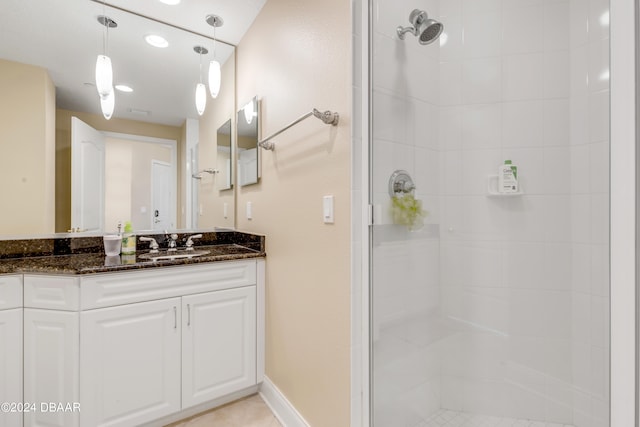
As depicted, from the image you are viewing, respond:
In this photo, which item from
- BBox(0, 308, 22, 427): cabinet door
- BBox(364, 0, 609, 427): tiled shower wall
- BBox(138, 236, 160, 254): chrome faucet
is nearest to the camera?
BBox(364, 0, 609, 427): tiled shower wall

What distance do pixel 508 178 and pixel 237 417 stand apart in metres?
1.80

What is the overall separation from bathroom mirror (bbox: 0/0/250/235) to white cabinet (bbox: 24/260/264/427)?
2.05 feet

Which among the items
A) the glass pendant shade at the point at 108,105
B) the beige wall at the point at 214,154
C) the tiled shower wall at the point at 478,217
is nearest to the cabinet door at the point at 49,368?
the beige wall at the point at 214,154

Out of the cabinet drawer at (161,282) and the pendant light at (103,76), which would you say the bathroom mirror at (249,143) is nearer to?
the cabinet drawer at (161,282)

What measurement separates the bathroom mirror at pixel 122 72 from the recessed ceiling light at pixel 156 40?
0.08 feet

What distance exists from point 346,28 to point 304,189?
2.29ft

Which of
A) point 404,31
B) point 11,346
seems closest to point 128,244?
point 11,346

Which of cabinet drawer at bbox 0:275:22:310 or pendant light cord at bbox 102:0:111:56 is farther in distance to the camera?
pendant light cord at bbox 102:0:111:56

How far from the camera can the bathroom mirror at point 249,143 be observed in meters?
1.93

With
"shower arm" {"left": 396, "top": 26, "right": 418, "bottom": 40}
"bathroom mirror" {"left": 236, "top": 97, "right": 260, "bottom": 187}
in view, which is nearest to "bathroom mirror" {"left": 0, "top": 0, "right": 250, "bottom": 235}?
"bathroom mirror" {"left": 236, "top": 97, "right": 260, "bottom": 187}

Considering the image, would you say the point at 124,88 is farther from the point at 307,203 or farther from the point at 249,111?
the point at 307,203

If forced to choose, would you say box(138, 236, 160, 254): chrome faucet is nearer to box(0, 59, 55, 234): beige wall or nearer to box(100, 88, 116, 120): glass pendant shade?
box(0, 59, 55, 234): beige wall

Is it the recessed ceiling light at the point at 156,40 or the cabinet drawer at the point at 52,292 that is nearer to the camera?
the cabinet drawer at the point at 52,292

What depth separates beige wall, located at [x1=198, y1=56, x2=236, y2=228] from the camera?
2219 mm
